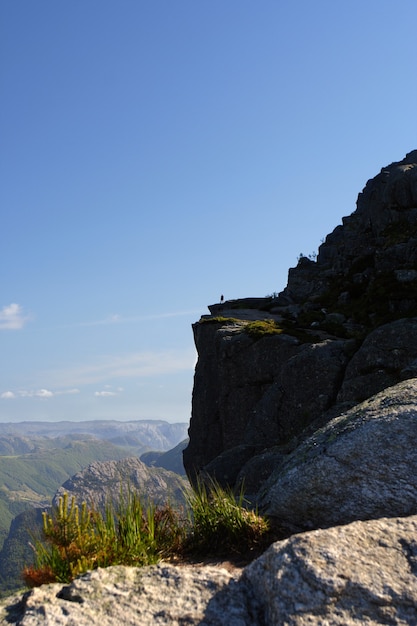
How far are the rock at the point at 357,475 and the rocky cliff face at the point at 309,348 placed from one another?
6890 mm

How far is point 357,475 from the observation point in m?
9.54

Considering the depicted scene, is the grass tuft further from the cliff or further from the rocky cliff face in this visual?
the rocky cliff face

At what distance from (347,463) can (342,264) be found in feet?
126

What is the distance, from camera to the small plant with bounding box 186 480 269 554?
31.3ft

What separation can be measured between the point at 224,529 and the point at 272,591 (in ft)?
11.9

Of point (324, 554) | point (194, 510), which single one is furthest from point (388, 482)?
point (194, 510)

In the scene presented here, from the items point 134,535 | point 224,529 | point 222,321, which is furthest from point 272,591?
point 222,321

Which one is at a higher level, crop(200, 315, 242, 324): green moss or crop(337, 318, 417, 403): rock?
crop(200, 315, 242, 324): green moss

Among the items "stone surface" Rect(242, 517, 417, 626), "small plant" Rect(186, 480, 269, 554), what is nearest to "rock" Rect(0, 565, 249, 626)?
"stone surface" Rect(242, 517, 417, 626)

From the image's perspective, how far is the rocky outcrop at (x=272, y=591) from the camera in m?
5.99

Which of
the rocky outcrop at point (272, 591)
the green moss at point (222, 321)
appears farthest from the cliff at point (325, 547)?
the green moss at point (222, 321)

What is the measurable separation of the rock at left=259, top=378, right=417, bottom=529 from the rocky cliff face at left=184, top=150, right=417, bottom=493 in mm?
6890

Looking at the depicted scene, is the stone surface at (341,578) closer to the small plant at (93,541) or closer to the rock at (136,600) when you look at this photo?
the rock at (136,600)

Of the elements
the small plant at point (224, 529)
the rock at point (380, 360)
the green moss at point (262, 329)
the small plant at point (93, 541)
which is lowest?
the small plant at point (224, 529)
